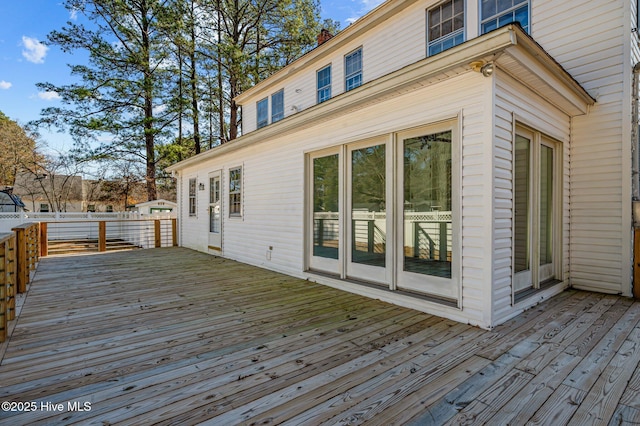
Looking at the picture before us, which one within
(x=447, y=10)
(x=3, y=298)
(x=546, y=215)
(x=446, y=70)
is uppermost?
(x=447, y=10)

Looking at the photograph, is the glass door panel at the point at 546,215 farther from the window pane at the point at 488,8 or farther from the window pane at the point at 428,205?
the window pane at the point at 488,8

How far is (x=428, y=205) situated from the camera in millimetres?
3629

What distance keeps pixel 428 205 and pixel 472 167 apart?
2.18 ft

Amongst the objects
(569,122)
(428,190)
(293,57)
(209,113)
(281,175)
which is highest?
(293,57)

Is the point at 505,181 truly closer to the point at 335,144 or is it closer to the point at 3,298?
the point at 335,144

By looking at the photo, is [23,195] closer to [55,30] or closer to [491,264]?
[55,30]

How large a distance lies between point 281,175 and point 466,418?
4.80 m

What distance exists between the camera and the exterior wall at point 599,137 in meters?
4.15

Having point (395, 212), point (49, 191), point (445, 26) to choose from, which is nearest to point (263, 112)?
point (445, 26)

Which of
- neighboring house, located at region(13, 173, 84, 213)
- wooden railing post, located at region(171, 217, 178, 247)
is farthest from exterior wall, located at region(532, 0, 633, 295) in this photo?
neighboring house, located at region(13, 173, 84, 213)

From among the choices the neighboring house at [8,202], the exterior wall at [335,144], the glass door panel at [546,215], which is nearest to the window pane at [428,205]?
the exterior wall at [335,144]

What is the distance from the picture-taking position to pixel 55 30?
13344 mm

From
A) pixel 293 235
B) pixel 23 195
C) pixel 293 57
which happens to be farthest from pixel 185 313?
pixel 23 195

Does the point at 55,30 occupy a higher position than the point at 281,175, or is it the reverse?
the point at 55,30
